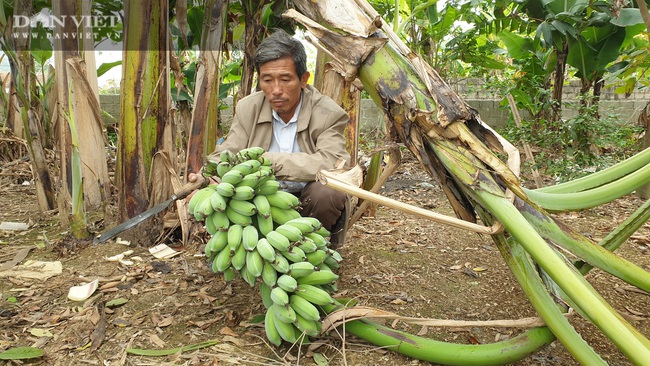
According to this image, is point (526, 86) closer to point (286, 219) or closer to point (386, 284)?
point (386, 284)

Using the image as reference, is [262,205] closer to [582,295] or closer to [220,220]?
[220,220]

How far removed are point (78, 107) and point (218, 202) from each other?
1.62 metres

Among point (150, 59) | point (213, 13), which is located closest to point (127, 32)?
point (150, 59)

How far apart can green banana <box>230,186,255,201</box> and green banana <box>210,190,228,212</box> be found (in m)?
0.05

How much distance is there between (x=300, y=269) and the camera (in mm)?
1667

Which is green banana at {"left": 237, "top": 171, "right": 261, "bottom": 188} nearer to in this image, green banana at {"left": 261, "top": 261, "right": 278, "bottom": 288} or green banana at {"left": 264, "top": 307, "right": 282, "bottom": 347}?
green banana at {"left": 261, "top": 261, "right": 278, "bottom": 288}

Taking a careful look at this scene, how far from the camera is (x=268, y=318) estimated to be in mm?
1748

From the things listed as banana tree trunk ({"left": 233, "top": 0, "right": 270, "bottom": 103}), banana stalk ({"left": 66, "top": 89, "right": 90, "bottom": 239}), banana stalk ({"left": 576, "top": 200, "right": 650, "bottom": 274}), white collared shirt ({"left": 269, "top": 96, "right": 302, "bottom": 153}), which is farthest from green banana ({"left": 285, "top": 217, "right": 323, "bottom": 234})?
banana tree trunk ({"left": 233, "top": 0, "right": 270, "bottom": 103})

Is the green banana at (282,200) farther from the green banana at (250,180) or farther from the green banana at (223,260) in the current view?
the green banana at (223,260)

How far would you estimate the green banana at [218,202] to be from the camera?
1684 millimetres

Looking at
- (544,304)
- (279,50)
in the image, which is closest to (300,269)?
(544,304)

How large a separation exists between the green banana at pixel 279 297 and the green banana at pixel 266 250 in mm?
109

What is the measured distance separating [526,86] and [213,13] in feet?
10.7

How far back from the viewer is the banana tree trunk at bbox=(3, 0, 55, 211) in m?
3.04
